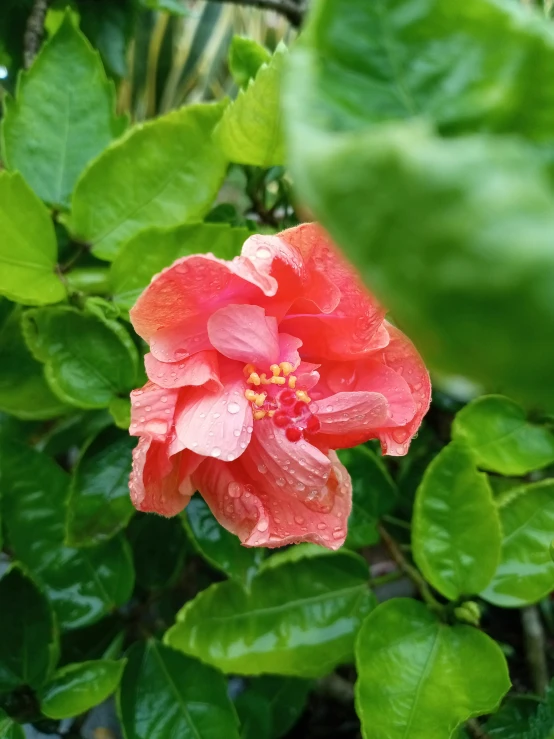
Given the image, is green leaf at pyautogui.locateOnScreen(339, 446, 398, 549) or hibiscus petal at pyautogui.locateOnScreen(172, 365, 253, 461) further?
green leaf at pyautogui.locateOnScreen(339, 446, 398, 549)

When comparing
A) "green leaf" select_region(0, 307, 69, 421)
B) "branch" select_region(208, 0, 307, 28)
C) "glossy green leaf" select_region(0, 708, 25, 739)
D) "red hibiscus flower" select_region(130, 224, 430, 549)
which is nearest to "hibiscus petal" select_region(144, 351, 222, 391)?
"red hibiscus flower" select_region(130, 224, 430, 549)

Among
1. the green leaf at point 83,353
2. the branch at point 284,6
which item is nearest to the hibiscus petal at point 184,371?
the green leaf at point 83,353

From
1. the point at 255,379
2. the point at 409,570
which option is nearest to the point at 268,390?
the point at 255,379

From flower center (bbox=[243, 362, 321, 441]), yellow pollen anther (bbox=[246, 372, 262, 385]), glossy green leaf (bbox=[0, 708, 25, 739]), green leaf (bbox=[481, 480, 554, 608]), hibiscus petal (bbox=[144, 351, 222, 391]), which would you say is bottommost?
glossy green leaf (bbox=[0, 708, 25, 739])

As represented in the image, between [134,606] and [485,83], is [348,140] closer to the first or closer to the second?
[485,83]

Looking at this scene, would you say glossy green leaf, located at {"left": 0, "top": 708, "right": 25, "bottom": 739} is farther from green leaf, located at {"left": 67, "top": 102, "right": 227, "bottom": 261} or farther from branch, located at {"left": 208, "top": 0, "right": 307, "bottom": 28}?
branch, located at {"left": 208, "top": 0, "right": 307, "bottom": 28}

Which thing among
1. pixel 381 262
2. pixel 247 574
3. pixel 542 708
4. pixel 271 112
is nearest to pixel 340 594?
pixel 247 574

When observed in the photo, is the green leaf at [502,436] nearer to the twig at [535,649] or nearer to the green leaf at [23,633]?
the twig at [535,649]
